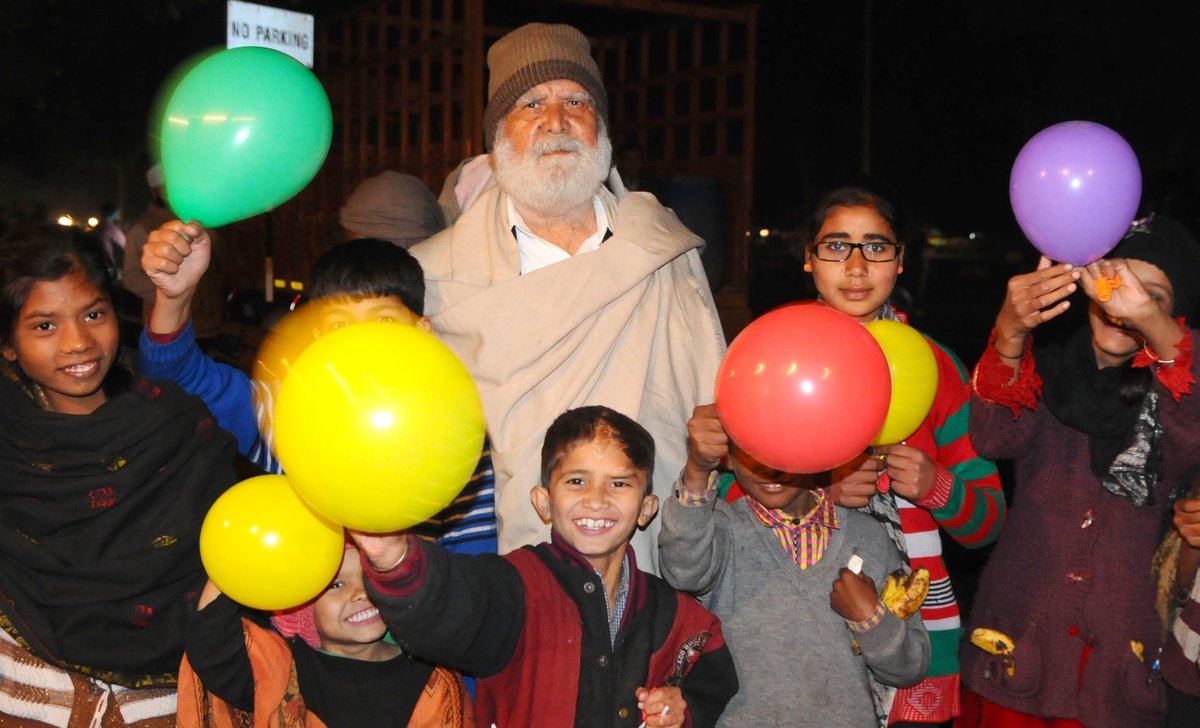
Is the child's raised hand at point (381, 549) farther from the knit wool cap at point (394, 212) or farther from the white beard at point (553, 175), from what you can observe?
the knit wool cap at point (394, 212)

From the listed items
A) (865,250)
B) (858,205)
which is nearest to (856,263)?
(865,250)

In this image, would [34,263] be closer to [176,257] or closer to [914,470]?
[176,257]

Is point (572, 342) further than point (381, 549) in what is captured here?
Yes

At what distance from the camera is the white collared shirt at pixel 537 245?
301cm

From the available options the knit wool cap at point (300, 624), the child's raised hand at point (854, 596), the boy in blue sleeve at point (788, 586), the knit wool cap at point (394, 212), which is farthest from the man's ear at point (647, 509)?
the knit wool cap at point (394, 212)

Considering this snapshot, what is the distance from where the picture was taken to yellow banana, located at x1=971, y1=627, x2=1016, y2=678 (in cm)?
259

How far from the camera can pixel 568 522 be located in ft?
7.50

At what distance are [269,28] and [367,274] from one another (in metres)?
3.47

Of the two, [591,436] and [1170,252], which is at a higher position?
[1170,252]

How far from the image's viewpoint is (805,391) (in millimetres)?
2094

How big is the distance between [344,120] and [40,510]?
6545mm

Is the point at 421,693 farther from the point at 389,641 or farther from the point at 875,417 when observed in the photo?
the point at 875,417

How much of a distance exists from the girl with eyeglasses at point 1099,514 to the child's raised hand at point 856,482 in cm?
28

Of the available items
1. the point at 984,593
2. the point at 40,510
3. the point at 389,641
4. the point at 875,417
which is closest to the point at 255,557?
the point at 389,641
